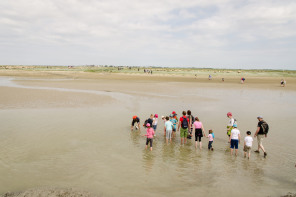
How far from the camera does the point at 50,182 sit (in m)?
7.29

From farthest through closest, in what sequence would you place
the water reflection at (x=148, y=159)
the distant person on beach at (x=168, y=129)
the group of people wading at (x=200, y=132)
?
the distant person on beach at (x=168, y=129) → the group of people wading at (x=200, y=132) → the water reflection at (x=148, y=159)

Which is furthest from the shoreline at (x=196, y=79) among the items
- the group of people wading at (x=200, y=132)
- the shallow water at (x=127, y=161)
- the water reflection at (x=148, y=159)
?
the water reflection at (x=148, y=159)

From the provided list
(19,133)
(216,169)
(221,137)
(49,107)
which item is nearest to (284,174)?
(216,169)

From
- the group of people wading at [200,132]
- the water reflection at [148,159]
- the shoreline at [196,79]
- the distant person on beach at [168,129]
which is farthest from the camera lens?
the shoreline at [196,79]

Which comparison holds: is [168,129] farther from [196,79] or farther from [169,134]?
[196,79]

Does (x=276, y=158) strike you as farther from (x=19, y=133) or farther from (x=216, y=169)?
(x=19, y=133)

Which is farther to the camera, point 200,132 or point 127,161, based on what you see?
point 200,132

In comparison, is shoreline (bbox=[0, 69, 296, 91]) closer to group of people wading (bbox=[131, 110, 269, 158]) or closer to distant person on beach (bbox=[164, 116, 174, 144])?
group of people wading (bbox=[131, 110, 269, 158])

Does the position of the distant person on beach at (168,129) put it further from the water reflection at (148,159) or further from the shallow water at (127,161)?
the water reflection at (148,159)

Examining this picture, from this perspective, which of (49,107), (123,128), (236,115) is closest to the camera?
(123,128)

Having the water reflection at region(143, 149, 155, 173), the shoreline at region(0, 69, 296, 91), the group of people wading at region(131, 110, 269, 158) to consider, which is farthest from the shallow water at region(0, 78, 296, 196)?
the shoreline at region(0, 69, 296, 91)

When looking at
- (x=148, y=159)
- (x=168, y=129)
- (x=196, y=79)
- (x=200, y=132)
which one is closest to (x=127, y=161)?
(x=148, y=159)

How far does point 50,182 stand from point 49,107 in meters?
13.5

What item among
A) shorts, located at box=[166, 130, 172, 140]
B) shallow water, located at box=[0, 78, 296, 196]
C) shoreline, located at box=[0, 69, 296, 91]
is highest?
shoreline, located at box=[0, 69, 296, 91]
